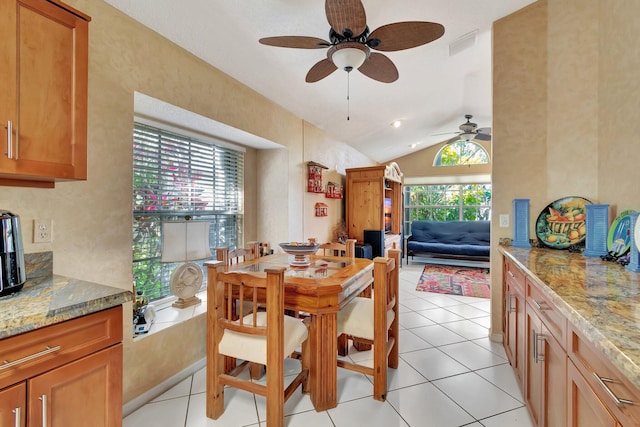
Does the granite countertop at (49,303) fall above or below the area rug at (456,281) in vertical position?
above

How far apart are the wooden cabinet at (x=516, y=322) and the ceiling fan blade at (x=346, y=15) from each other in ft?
5.75

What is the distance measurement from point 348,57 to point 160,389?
250 centimetres

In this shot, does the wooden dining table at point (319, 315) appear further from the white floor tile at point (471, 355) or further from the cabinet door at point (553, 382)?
the white floor tile at point (471, 355)

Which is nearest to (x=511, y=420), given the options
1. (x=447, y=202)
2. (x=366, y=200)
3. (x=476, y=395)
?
(x=476, y=395)

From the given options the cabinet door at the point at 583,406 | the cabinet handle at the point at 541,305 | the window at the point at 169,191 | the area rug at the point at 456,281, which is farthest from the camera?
the area rug at the point at 456,281

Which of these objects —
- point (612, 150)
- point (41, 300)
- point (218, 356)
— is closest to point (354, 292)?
point (218, 356)

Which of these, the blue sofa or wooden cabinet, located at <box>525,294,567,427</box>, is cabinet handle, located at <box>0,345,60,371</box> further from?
the blue sofa

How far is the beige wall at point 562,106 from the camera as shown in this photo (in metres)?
1.90

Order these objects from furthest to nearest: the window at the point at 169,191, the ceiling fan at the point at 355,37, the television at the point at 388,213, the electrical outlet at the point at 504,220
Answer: the television at the point at 388,213
the electrical outlet at the point at 504,220
the window at the point at 169,191
the ceiling fan at the point at 355,37

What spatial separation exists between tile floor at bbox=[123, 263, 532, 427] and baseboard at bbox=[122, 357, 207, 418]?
3cm

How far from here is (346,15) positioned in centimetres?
164

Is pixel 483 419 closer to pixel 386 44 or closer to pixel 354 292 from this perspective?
pixel 354 292

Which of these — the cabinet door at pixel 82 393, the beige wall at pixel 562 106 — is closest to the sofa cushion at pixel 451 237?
the beige wall at pixel 562 106

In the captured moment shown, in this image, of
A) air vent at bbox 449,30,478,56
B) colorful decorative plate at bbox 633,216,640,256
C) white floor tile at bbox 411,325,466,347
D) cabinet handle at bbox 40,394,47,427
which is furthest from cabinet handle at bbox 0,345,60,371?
air vent at bbox 449,30,478,56
